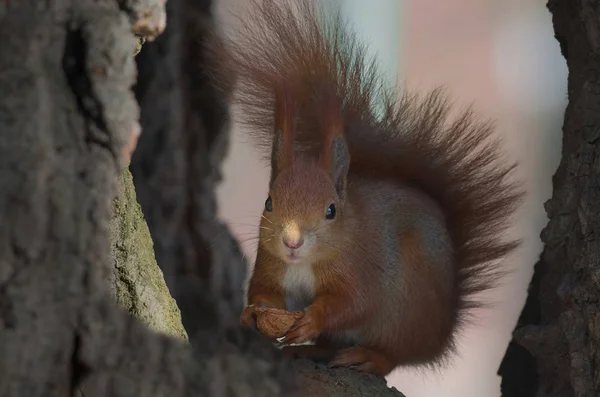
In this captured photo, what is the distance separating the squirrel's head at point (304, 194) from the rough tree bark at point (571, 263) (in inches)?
15.6

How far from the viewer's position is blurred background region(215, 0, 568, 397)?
1778 mm

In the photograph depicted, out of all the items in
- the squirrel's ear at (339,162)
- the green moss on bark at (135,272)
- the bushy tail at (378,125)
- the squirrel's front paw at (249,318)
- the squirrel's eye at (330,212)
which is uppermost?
the bushy tail at (378,125)

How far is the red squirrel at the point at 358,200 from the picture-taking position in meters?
1.33

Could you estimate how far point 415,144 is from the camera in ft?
5.06

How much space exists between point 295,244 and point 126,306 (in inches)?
11.9

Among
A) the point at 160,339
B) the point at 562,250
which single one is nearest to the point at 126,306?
the point at 160,339

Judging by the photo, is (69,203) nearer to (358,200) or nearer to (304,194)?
(304,194)

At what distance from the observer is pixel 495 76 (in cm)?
181

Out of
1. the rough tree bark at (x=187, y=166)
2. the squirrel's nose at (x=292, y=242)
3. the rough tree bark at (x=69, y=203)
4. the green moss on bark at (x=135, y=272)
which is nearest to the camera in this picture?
the rough tree bark at (x=69, y=203)

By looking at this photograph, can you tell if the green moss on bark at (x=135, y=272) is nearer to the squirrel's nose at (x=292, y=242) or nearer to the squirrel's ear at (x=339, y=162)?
the squirrel's nose at (x=292, y=242)

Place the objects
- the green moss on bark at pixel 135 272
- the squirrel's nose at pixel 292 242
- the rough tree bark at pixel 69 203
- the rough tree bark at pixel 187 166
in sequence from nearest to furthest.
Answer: the rough tree bark at pixel 69 203 → the green moss on bark at pixel 135 272 → the squirrel's nose at pixel 292 242 → the rough tree bark at pixel 187 166

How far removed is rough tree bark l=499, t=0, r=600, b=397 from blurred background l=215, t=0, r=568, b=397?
77mm

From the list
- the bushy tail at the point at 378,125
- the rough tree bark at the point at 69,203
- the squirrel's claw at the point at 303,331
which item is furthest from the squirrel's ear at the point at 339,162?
the rough tree bark at the point at 69,203

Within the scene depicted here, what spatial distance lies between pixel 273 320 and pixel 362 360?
7.5 inches
